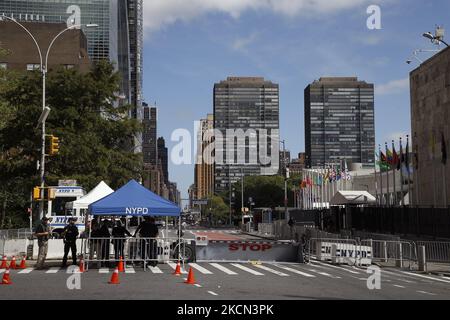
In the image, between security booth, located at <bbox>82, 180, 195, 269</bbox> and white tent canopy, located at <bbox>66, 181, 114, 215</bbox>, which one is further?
white tent canopy, located at <bbox>66, 181, 114, 215</bbox>

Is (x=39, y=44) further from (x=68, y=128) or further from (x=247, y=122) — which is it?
(x=68, y=128)

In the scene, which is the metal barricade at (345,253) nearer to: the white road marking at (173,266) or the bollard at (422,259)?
the bollard at (422,259)

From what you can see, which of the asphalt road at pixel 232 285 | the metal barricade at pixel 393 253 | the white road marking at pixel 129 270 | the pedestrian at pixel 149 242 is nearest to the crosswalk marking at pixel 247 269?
the asphalt road at pixel 232 285

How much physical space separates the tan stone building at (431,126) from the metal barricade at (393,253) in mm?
14030

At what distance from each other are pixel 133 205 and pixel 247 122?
122 metres

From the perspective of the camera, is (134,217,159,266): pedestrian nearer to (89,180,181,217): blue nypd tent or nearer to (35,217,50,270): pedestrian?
(89,180,181,217): blue nypd tent

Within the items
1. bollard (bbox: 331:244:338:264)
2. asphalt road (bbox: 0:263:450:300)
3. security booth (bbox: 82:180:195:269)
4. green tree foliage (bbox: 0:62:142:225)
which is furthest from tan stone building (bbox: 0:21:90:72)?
asphalt road (bbox: 0:263:450:300)

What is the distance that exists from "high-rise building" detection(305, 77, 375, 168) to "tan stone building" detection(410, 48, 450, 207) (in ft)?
439

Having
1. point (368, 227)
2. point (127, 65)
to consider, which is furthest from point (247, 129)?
point (368, 227)

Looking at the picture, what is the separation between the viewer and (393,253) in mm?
25828

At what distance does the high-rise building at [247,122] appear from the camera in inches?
5400

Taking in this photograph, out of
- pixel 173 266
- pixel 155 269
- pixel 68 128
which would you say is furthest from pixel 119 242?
pixel 68 128

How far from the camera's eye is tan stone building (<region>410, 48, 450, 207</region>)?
4009 cm

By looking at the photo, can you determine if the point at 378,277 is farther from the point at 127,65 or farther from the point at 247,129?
the point at 127,65
